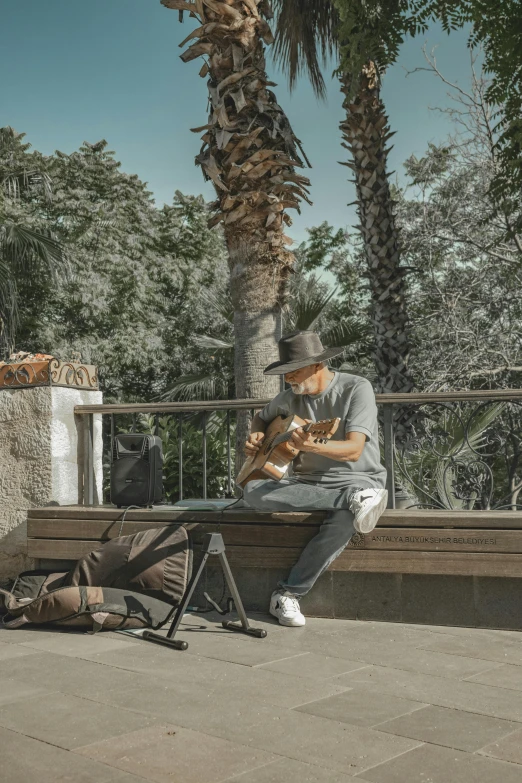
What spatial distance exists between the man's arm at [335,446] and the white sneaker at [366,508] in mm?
212

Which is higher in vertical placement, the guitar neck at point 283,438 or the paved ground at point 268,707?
the guitar neck at point 283,438

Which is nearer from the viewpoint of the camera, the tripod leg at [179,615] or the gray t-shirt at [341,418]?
the tripod leg at [179,615]

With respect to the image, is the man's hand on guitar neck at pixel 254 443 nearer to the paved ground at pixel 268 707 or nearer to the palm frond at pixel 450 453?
the paved ground at pixel 268 707

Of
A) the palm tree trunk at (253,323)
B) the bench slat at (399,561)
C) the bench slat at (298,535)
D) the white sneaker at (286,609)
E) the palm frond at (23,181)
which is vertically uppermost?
the palm frond at (23,181)

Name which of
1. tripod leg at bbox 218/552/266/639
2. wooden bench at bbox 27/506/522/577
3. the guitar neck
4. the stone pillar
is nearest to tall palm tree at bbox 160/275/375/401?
the stone pillar

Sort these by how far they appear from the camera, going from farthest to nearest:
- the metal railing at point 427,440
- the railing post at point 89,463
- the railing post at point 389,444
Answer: the railing post at point 89,463
the railing post at point 389,444
the metal railing at point 427,440

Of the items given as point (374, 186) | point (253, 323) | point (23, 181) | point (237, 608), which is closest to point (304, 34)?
point (374, 186)

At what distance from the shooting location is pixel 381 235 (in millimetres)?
12688

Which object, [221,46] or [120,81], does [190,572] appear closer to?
[221,46]

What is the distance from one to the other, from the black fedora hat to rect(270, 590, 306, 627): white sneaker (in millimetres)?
1341

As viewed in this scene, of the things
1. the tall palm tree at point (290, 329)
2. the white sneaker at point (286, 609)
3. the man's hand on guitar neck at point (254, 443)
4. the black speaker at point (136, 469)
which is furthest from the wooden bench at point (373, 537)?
the tall palm tree at point (290, 329)

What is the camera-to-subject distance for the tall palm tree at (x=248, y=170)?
7.92 m

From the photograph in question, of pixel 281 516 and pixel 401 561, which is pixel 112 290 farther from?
pixel 401 561

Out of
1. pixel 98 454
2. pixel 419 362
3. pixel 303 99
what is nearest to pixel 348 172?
pixel 303 99
